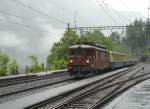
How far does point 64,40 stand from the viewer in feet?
274

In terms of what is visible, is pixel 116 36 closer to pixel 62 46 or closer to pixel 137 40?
pixel 137 40

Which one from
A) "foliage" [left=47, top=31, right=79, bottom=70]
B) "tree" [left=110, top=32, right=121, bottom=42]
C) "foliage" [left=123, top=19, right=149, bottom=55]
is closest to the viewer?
"foliage" [left=47, top=31, right=79, bottom=70]

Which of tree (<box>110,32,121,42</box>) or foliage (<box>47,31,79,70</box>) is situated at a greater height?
tree (<box>110,32,121,42</box>)

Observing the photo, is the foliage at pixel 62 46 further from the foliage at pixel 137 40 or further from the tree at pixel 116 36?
the tree at pixel 116 36

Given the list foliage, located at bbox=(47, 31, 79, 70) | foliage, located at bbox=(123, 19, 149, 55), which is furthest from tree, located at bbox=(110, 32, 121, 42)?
foliage, located at bbox=(47, 31, 79, 70)

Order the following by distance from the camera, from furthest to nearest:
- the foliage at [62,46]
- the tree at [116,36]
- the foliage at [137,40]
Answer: the tree at [116,36] < the foliage at [137,40] < the foliage at [62,46]

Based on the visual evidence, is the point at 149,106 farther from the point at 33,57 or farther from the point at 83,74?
the point at 33,57

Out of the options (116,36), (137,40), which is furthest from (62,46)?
(116,36)

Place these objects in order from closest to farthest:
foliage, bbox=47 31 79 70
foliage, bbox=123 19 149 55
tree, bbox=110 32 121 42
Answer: foliage, bbox=47 31 79 70, foliage, bbox=123 19 149 55, tree, bbox=110 32 121 42

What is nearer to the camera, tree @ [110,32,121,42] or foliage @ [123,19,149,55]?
foliage @ [123,19,149,55]

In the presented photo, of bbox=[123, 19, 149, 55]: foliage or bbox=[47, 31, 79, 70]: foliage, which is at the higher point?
bbox=[123, 19, 149, 55]: foliage

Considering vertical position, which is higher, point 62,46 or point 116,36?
point 116,36

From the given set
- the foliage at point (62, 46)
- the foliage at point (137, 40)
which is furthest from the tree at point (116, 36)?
the foliage at point (62, 46)

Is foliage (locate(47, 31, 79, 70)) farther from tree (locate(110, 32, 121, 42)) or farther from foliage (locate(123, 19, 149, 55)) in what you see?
tree (locate(110, 32, 121, 42))
